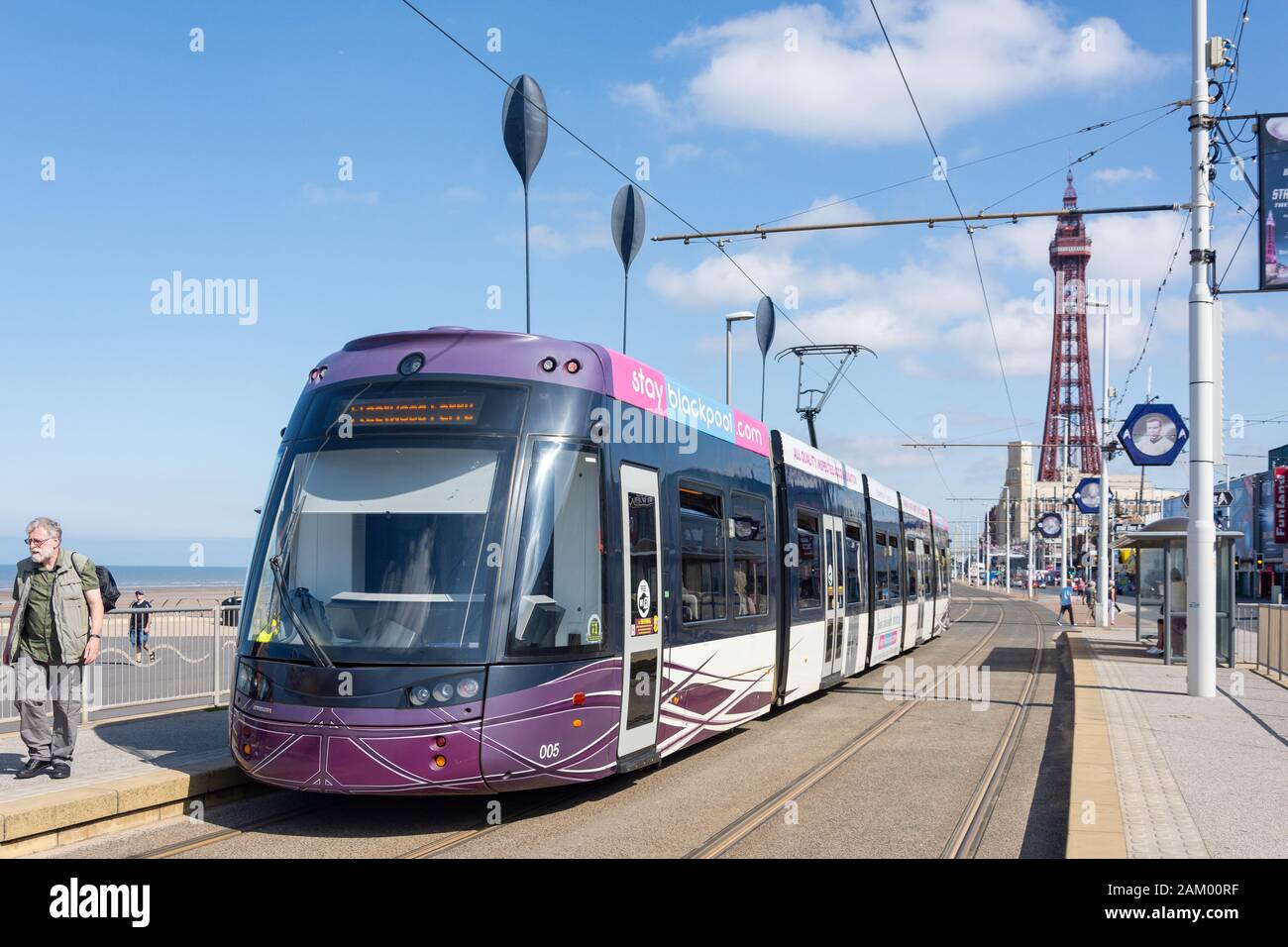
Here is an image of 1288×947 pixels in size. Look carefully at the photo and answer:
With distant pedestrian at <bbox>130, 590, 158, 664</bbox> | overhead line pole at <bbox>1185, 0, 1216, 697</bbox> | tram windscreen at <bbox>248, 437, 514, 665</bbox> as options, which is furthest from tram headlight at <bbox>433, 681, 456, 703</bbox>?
overhead line pole at <bbox>1185, 0, 1216, 697</bbox>

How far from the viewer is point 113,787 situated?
25.5ft

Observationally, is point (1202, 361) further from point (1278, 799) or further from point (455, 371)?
point (455, 371)

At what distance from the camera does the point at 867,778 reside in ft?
32.3

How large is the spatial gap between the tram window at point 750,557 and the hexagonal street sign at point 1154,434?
9785mm

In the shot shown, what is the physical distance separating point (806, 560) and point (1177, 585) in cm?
1047

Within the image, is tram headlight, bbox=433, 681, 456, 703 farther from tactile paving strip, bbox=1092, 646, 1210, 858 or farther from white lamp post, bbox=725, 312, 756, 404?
white lamp post, bbox=725, 312, 756, 404

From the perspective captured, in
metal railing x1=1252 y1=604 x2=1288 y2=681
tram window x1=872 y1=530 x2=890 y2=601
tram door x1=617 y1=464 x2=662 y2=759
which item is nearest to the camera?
tram door x1=617 y1=464 x2=662 y2=759

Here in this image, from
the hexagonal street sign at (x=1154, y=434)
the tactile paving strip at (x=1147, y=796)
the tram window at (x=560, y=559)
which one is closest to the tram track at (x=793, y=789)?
the tram window at (x=560, y=559)

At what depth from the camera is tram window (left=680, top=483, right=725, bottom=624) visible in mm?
9749

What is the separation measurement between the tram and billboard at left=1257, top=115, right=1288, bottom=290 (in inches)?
365

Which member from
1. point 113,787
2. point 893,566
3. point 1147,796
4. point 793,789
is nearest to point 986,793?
point 1147,796

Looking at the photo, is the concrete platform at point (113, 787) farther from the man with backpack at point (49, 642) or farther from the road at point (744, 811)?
the man with backpack at point (49, 642)

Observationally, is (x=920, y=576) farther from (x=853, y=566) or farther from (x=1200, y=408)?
(x=1200, y=408)
